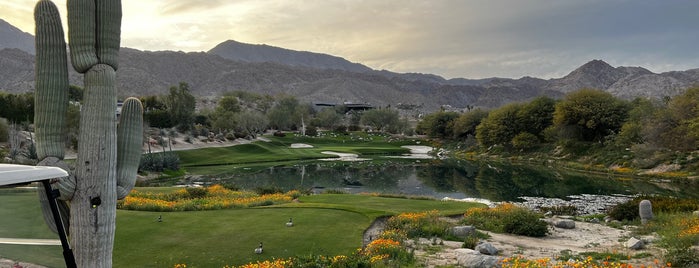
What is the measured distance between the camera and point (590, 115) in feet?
235

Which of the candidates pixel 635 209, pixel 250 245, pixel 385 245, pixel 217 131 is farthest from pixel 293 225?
pixel 217 131

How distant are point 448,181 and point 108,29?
4412 centimetres

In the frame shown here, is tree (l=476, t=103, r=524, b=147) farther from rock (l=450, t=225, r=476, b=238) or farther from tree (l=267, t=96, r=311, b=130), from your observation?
rock (l=450, t=225, r=476, b=238)

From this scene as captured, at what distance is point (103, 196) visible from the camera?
31.6ft

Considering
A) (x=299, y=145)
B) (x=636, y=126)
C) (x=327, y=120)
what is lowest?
(x=299, y=145)

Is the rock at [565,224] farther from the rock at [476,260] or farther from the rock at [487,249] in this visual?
the rock at [476,260]

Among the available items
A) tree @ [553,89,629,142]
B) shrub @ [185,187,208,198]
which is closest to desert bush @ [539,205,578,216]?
shrub @ [185,187,208,198]

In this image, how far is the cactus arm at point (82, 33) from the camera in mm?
9383

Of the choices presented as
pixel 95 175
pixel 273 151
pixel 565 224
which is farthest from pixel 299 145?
pixel 95 175

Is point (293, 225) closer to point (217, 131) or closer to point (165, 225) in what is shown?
point (165, 225)

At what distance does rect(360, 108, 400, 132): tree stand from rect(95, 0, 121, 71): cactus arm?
135456mm

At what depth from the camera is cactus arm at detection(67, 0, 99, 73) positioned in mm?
9383

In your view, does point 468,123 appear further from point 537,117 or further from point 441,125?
point 537,117

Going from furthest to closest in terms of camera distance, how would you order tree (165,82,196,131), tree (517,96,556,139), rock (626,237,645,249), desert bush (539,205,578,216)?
tree (165,82,196,131)
tree (517,96,556,139)
desert bush (539,205,578,216)
rock (626,237,645,249)
